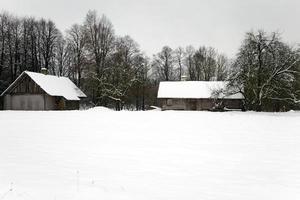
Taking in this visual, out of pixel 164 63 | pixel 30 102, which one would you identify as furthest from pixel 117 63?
pixel 164 63

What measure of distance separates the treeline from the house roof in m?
3.25

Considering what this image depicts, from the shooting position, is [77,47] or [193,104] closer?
[193,104]

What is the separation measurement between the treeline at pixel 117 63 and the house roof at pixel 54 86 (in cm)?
325

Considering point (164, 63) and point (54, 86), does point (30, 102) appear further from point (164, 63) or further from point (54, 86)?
point (164, 63)

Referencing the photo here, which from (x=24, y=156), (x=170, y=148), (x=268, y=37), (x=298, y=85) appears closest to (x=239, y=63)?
(x=268, y=37)

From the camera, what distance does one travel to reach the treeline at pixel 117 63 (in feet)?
113

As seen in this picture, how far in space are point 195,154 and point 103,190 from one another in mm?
4054

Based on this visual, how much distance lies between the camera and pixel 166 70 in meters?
66.6

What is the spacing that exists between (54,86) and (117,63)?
35.2 ft

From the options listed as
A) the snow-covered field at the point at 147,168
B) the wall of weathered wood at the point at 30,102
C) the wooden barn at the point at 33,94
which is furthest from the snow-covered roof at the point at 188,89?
the snow-covered field at the point at 147,168

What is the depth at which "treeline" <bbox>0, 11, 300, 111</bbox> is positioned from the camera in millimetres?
34531

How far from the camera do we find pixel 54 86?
41.6 metres

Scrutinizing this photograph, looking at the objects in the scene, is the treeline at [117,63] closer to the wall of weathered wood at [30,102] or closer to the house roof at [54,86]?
the house roof at [54,86]

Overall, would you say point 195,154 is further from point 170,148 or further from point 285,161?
point 285,161
